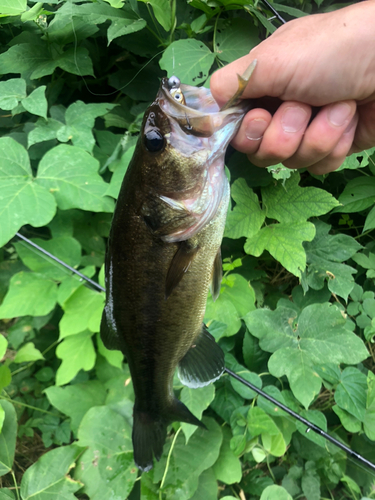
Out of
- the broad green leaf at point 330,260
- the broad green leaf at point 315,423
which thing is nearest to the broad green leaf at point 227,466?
the broad green leaf at point 315,423

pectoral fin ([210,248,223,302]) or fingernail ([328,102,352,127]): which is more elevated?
fingernail ([328,102,352,127])

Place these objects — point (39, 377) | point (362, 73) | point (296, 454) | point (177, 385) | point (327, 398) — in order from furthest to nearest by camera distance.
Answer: point (39, 377) → point (327, 398) → point (296, 454) → point (177, 385) → point (362, 73)

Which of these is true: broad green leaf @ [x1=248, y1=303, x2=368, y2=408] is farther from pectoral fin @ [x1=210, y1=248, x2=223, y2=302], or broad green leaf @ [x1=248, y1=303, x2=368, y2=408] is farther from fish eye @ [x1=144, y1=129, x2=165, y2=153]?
fish eye @ [x1=144, y1=129, x2=165, y2=153]

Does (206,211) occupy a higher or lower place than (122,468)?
higher

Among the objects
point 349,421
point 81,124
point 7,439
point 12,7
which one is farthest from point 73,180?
point 349,421

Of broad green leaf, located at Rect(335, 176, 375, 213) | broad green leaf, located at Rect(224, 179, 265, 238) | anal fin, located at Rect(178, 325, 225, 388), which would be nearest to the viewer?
anal fin, located at Rect(178, 325, 225, 388)

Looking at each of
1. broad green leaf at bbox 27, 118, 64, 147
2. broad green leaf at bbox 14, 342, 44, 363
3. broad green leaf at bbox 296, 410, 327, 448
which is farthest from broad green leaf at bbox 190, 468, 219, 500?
broad green leaf at bbox 27, 118, 64, 147

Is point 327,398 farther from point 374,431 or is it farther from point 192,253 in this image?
point 192,253

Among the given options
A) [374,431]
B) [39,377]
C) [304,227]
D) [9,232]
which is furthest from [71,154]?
[374,431]
